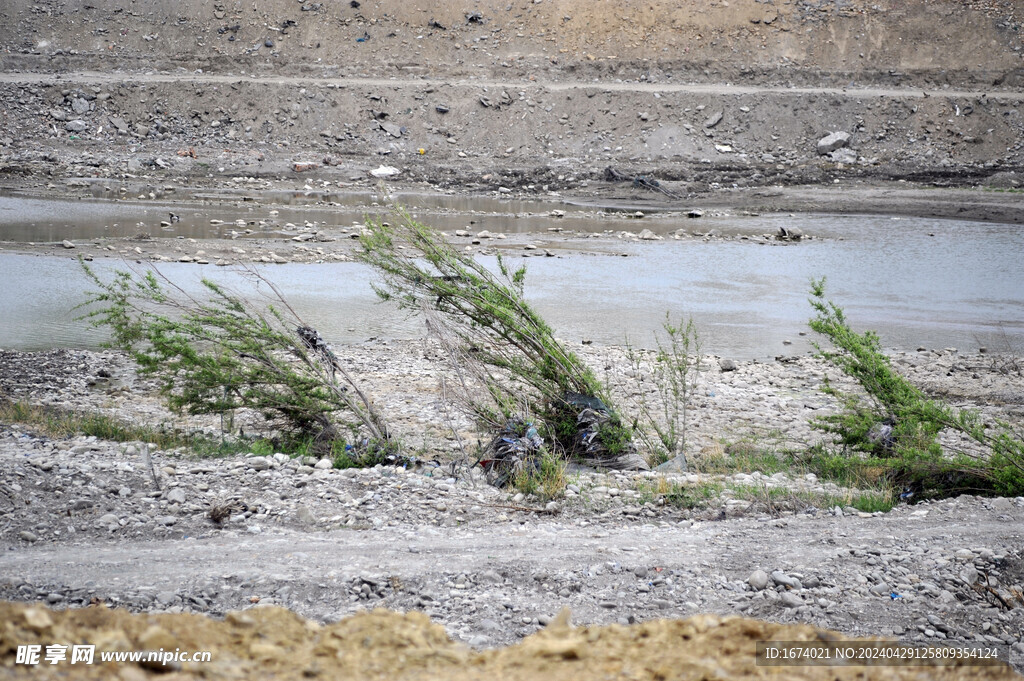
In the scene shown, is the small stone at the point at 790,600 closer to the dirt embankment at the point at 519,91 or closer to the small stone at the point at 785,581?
the small stone at the point at 785,581

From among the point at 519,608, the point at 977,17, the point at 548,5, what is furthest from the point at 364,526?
the point at 977,17

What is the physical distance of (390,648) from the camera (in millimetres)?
3316

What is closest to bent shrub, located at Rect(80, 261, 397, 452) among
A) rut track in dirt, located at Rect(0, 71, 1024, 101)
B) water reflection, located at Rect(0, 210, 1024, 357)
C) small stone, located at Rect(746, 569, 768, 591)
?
small stone, located at Rect(746, 569, 768, 591)

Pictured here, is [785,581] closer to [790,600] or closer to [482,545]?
[790,600]

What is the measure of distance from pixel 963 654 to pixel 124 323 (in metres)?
6.75

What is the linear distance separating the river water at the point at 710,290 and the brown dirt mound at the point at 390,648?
6.65 meters

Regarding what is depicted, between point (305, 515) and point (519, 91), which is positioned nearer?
point (305, 515)

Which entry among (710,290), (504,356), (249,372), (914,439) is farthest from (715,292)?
(249,372)

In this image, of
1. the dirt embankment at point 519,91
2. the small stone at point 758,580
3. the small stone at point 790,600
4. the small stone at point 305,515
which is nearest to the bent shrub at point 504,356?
the small stone at point 305,515

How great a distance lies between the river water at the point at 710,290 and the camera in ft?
40.7

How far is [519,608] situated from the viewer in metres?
4.39

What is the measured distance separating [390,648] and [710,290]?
12903 mm

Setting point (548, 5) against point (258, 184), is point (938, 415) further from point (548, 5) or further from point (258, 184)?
point (548, 5)

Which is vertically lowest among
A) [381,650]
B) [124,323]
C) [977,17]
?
[381,650]
